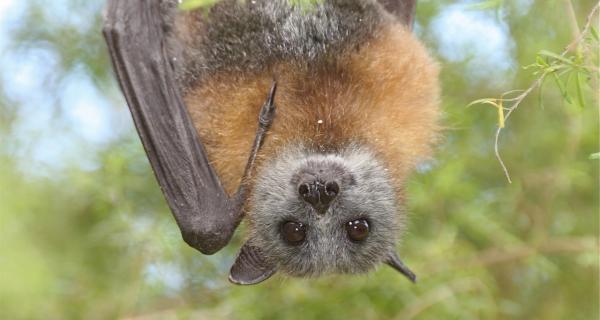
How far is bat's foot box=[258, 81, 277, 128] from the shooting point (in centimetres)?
408

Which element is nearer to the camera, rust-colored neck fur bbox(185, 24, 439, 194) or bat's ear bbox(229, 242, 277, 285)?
bat's ear bbox(229, 242, 277, 285)

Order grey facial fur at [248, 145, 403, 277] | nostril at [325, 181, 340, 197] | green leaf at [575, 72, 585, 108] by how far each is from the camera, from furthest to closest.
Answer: grey facial fur at [248, 145, 403, 277]
nostril at [325, 181, 340, 197]
green leaf at [575, 72, 585, 108]

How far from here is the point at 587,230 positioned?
536 cm

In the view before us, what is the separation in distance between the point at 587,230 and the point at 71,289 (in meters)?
3.18

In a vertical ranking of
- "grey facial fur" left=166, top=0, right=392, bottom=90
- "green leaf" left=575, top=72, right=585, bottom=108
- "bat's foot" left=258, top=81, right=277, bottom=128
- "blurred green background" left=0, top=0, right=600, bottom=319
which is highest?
"green leaf" left=575, top=72, right=585, bottom=108

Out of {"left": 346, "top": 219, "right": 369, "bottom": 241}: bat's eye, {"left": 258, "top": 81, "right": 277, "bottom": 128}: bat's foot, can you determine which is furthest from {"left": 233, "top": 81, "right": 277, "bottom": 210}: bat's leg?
{"left": 346, "top": 219, "right": 369, "bottom": 241}: bat's eye

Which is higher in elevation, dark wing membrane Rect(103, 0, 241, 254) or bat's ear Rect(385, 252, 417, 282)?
dark wing membrane Rect(103, 0, 241, 254)

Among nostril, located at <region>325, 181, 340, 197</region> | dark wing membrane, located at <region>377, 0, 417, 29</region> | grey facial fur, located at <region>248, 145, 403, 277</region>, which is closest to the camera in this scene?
nostril, located at <region>325, 181, 340, 197</region>

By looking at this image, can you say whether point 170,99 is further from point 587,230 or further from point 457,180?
point 587,230

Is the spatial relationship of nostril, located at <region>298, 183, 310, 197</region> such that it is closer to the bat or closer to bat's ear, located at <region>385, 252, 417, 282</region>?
the bat

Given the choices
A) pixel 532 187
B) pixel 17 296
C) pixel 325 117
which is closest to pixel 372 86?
pixel 325 117

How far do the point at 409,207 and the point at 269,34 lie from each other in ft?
3.96

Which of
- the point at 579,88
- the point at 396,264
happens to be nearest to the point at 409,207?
the point at 396,264

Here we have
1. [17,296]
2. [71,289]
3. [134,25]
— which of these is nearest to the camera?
[134,25]
